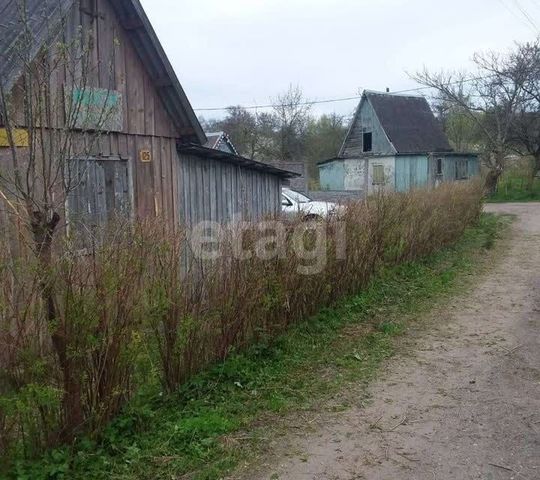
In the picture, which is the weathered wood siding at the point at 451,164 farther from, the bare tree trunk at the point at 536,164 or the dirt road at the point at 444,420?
the dirt road at the point at 444,420

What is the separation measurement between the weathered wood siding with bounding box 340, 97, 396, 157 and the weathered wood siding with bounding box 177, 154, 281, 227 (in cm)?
2441

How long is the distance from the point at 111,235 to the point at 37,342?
36.3 inches

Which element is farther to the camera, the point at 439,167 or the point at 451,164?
the point at 451,164

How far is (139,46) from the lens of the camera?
7715 millimetres

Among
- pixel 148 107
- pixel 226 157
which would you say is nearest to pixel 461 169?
pixel 226 157

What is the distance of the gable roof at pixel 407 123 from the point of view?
113ft

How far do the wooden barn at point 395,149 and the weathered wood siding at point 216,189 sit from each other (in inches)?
910

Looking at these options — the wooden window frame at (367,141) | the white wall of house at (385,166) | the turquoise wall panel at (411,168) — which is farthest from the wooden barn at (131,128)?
the wooden window frame at (367,141)

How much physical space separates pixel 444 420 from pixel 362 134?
3344 centimetres

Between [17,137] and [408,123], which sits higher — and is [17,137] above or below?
below

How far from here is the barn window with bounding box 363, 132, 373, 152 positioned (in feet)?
117

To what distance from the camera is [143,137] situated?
7.90 meters

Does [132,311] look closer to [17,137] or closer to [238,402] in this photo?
[238,402]

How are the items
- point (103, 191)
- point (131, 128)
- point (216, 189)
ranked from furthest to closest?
point (216, 189), point (131, 128), point (103, 191)
